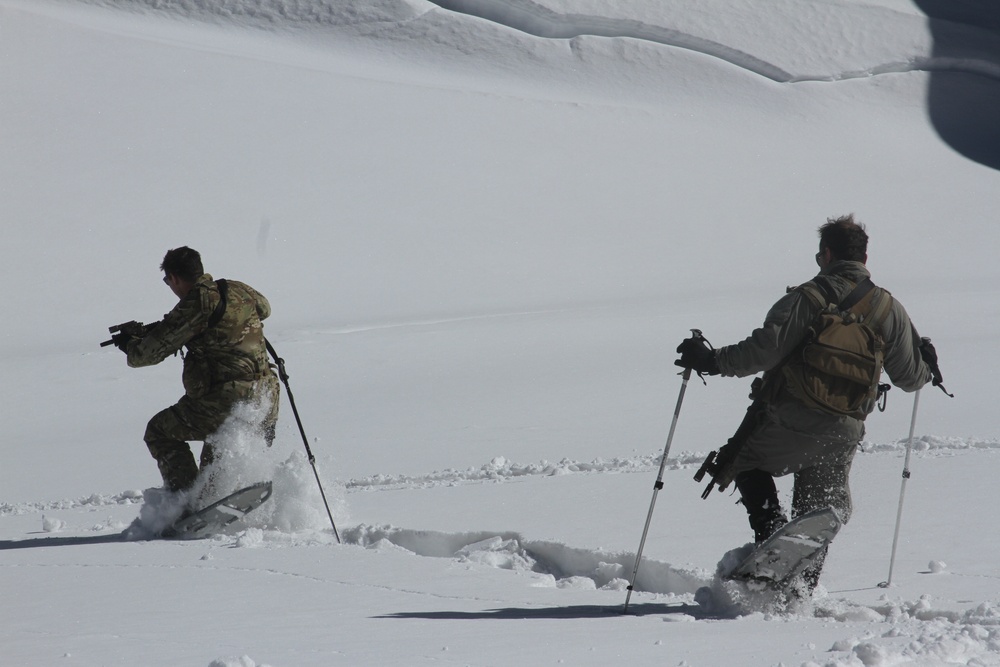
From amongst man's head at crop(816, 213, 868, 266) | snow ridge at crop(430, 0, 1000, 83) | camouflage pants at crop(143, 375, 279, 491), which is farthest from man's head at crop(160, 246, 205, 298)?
snow ridge at crop(430, 0, 1000, 83)

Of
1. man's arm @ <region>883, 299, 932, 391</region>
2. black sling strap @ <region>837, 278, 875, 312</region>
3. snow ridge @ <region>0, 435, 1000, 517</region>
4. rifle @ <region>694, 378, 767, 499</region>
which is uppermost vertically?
black sling strap @ <region>837, 278, 875, 312</region>

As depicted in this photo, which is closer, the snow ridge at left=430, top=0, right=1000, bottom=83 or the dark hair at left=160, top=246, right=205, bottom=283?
the dark hair at left=160, top=246, right=205, bottom=283

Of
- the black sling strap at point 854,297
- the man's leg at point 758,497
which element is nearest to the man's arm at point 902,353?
the black sling strap at point 854,297

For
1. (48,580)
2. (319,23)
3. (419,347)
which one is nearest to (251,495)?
(48,580)

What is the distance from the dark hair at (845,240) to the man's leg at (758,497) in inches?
32.1

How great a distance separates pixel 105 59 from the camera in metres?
24.3

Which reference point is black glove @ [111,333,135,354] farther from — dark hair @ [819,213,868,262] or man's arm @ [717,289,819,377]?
dark hair @ [819,213,868,262]

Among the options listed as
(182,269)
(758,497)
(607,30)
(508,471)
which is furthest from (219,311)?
(607,30)

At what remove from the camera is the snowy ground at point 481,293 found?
13.0 ft

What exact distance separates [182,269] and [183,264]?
0.08 ft

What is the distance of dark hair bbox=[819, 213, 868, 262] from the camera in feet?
12.5

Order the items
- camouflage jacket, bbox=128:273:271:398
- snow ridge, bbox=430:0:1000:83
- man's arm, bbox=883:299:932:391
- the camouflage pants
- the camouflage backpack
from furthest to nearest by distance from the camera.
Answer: snow ridge, bbox=430:0:1000:83, the camouflage pants, camouflage jacket, bbox=128:273:271:398, man's arm, bbox=883:299:932:391, the camouflage backpack

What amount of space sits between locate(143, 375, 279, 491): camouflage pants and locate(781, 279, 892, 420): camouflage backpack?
9.42 feet

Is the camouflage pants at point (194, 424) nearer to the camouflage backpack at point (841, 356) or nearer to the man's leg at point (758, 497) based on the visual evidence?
the man's leg at point (758, 497)
